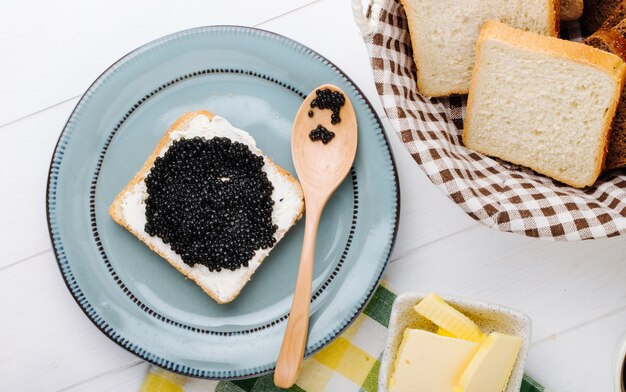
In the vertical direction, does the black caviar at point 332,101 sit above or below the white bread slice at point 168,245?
above

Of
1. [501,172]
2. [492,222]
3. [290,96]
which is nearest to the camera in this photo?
[492,222]

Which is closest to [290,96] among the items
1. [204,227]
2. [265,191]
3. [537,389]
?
[265,191]

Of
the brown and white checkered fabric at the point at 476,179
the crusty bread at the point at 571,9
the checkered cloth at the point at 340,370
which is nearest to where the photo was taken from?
the brown and white checkered fabric at the point at 476,179

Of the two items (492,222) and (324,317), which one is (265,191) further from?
(492,222)

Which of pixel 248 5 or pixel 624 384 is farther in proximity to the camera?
pixel 248 5

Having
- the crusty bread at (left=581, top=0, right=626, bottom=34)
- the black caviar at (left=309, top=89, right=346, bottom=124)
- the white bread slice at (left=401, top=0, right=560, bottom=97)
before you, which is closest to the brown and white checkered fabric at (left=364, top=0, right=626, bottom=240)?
the white bread slice at (left=401, top=0, right=560, bottom=97)

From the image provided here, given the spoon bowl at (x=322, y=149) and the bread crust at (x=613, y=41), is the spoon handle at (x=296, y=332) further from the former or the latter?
the bread crust at (x=613, y=41)

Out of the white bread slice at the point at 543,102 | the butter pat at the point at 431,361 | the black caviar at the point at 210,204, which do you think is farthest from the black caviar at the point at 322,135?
the butter pat at the point at 431,361
